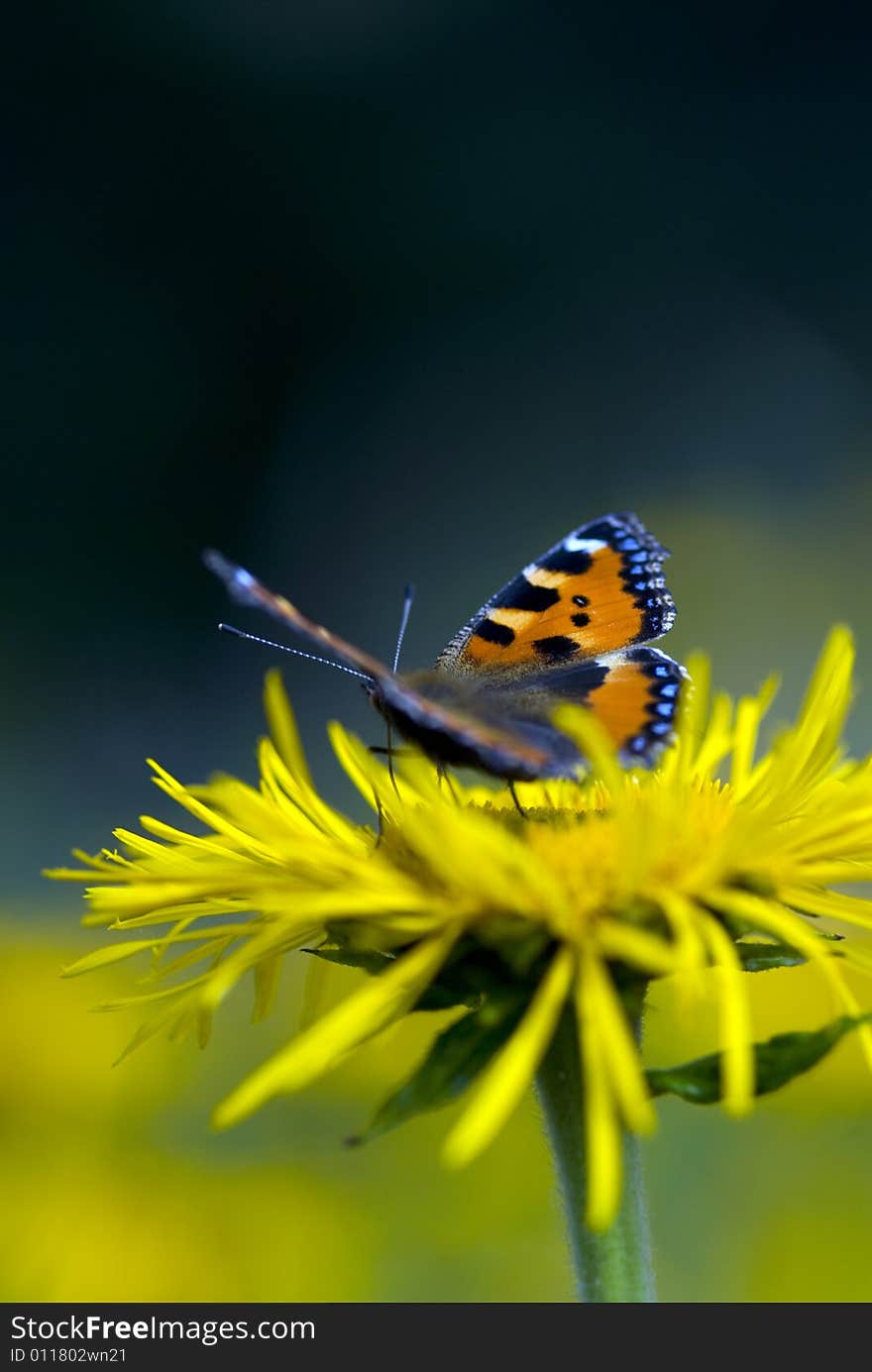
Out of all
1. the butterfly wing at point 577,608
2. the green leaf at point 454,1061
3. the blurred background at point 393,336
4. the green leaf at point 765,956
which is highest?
the blurred background at point 393,336

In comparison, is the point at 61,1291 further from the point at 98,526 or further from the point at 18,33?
the point at 18,33

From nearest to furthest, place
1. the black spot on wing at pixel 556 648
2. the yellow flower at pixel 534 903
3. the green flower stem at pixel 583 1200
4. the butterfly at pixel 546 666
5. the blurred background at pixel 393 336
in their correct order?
the yellow flower at pixel 534 903 → the green flower stem at pixel 583 1200 → the butterfly at pixel 546 666 → the black spot on wing at pixel 556 648 → the blurred background at pixel 393 336

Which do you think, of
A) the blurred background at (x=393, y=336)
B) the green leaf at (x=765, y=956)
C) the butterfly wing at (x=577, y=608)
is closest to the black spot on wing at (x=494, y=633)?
the butterfly wing at (x=577, y=608)

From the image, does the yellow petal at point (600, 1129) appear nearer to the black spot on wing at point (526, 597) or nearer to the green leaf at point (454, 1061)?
the green leaf at point (454, 1061)

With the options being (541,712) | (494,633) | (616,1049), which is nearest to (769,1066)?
(616,1049)

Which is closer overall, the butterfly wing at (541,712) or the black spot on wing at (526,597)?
the butterfly wing at (541,712)

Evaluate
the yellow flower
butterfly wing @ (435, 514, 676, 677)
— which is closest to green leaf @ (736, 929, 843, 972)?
the yellow flower
